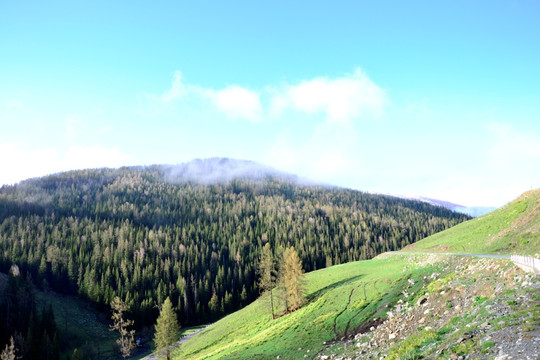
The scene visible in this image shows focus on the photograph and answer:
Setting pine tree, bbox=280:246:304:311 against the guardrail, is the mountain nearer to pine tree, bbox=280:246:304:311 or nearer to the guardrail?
the guardrail

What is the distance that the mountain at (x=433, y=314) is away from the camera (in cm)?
1436

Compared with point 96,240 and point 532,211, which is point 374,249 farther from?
point 96,240

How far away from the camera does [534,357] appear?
10.9 meters

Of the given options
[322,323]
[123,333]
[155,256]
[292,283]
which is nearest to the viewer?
[322,323]

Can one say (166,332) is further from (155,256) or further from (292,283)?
(155,256)

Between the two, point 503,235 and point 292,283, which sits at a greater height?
point 503,235

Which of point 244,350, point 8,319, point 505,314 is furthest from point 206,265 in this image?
point 505,314

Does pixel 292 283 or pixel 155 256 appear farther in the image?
pixel 155 256

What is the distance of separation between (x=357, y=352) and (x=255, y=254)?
144 m

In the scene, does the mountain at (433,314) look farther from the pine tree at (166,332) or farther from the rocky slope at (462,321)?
the pine tree at (166,332)

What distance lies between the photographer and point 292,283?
5912 centimetres

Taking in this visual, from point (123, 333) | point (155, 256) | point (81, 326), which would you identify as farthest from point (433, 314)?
point (155, 256)

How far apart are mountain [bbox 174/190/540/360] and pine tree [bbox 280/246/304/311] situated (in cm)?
233

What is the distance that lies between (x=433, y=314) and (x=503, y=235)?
31.9 metres
